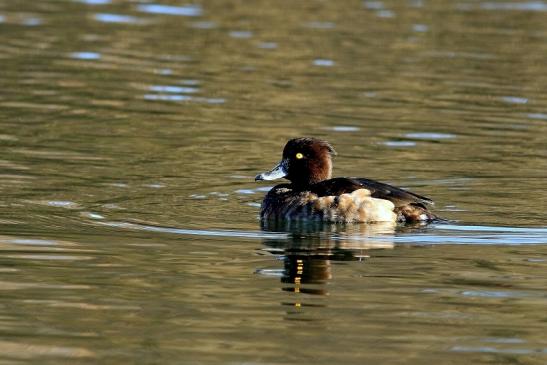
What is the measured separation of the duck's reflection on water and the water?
1.3 inches

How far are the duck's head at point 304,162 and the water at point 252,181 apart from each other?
1.49ft

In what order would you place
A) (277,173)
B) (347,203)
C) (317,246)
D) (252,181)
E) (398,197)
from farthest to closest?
(252,181) → (277,173) → (347,203) → (398,197) → (317,246)

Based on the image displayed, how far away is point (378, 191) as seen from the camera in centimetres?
1175

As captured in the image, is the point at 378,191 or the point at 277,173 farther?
the point at 277,173

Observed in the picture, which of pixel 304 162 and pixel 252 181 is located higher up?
pixel 304 162

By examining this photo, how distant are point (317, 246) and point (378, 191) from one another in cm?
105

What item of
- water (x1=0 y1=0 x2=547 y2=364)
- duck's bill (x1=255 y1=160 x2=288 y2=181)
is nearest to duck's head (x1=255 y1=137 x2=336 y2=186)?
duck's bill (x1=255 y1=160 x2=288 y2=181)

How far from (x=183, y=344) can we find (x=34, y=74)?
12.6 metres

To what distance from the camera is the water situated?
822 cm

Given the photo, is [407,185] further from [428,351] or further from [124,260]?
[428,351]

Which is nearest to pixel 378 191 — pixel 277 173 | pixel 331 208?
pixel 331 208

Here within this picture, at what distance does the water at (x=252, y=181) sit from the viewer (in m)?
8.22

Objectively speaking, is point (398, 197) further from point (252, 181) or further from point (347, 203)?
point (252, 181)

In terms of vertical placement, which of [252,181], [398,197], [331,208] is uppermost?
[398,197]
